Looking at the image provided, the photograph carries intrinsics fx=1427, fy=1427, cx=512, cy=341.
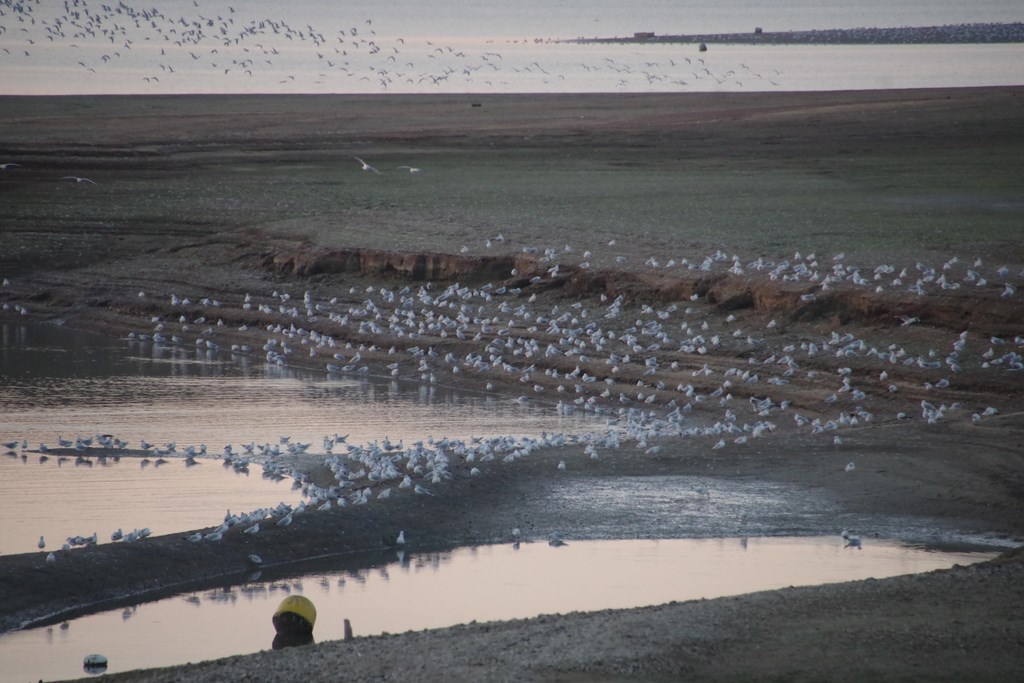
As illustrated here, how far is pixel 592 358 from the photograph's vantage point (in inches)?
711

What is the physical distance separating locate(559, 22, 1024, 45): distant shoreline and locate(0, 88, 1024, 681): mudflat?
60.4 m

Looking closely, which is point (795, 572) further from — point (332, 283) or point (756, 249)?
point (332, 283)

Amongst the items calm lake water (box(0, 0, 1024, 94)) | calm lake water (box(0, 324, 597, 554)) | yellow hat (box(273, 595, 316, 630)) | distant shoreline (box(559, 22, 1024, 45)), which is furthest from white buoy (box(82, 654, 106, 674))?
distant shoreline (box(559, 22, 1024, 45))

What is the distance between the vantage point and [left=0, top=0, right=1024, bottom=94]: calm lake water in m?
62.3

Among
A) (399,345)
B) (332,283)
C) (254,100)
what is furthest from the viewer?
(254,100)

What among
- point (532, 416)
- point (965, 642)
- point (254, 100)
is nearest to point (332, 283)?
point (532, 416)

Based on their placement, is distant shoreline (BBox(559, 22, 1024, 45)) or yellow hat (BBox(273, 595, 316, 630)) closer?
yellow hat (BBox(273, 595, 316, 630))

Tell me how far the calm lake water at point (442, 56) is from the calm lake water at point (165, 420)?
93.3 ft

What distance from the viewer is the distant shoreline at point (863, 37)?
96938 mm

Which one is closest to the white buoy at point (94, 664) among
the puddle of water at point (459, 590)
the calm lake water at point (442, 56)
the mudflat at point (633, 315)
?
the puddle of water at point (459, 590)

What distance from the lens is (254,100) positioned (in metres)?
54.1

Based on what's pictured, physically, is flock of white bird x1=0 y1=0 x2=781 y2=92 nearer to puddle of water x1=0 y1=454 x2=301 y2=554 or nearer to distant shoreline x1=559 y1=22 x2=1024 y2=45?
distant shoreline x1=559 y1=22 x2=1024 y2=45

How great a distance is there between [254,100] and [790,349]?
132ft

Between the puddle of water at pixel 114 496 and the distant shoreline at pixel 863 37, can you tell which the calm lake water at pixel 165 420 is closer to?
the puddle of water at pixel 114 496
